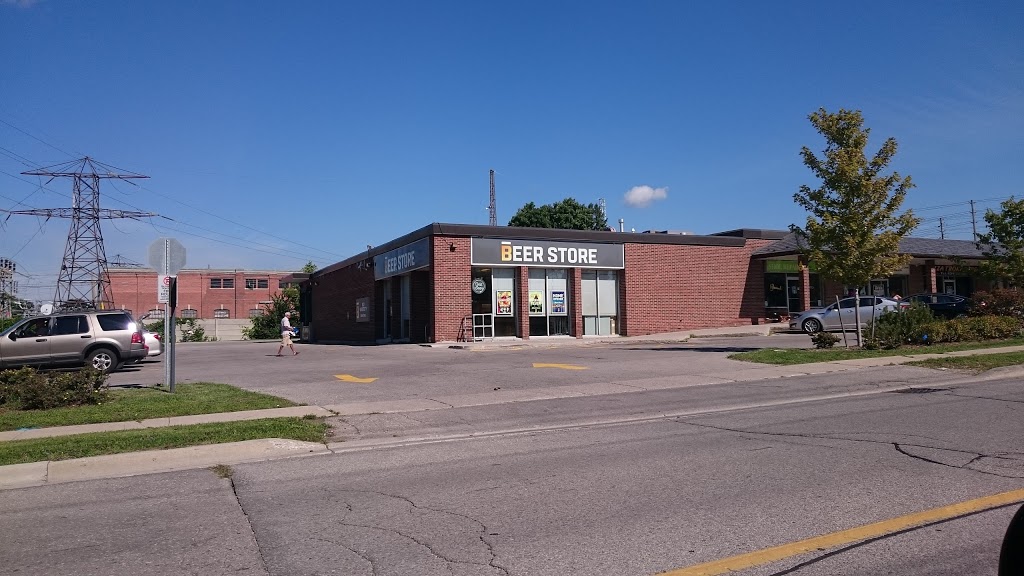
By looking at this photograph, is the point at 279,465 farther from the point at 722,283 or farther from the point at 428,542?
the point at 722,283

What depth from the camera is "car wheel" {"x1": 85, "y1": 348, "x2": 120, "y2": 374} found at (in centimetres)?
2178

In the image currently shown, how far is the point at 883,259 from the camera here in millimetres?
20953

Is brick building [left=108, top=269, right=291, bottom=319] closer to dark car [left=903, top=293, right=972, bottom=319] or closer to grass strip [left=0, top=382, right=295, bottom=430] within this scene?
dark car [left=903, top=293, right=972, bottom=319]

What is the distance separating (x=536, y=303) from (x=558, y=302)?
1.05m

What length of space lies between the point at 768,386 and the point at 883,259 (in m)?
8.29

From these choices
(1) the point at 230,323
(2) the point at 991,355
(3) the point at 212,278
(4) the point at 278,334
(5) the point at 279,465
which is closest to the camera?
(5) the point at 279,465

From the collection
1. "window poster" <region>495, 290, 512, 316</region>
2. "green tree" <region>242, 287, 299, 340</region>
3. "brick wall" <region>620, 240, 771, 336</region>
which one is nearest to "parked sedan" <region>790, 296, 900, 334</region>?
"brick wall" <region>620, 240, 771, 336</region>

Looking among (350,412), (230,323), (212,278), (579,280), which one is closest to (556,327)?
(579,280)

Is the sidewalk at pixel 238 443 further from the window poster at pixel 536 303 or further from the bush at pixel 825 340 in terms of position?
the window poster at pixel 536 303

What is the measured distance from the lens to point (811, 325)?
31.9 metres

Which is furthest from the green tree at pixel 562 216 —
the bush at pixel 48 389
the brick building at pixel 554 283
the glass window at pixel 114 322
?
the bush at pixel 48 389

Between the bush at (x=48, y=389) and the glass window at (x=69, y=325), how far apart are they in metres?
8.97

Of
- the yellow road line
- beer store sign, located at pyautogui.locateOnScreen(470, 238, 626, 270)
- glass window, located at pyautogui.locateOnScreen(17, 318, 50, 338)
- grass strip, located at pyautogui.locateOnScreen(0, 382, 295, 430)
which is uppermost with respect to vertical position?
beer store sign, located at pyautogui.locateOnScreen(470, 238, 626, 270)

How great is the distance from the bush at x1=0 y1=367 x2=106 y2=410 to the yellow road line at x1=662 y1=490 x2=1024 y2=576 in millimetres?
12086
